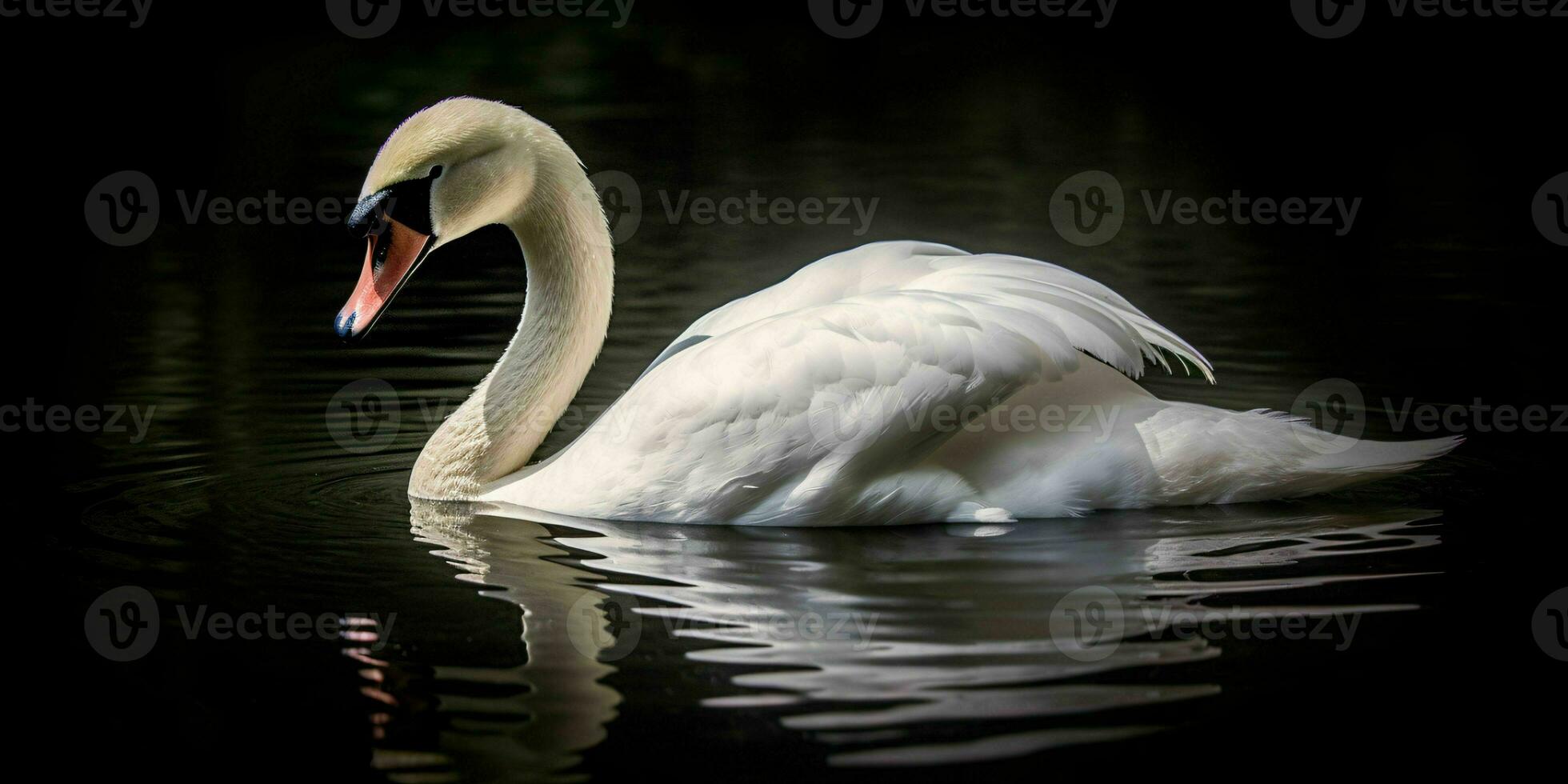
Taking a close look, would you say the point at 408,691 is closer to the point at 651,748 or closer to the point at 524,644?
the point at 524,644

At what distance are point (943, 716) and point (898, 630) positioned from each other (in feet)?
2.14

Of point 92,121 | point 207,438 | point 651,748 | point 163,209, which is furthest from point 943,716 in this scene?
point 92,121

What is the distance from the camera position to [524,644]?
447 centimetres
